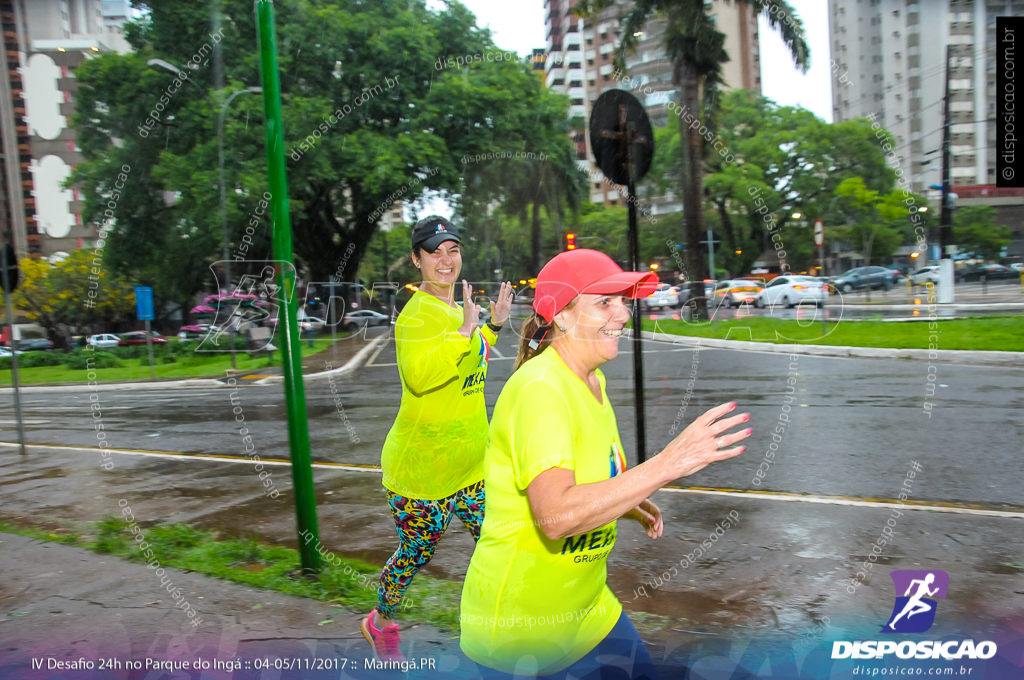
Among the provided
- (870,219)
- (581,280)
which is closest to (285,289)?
(581,280)

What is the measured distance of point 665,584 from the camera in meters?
3.82

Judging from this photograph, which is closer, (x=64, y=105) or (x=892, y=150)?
(x=64, y=105)

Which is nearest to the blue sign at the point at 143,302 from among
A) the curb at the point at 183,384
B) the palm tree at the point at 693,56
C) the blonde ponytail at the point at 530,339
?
the curb at the point at 183,384

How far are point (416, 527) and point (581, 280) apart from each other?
1.49m

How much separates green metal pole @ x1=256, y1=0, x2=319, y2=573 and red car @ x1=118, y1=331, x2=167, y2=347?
9.57 m

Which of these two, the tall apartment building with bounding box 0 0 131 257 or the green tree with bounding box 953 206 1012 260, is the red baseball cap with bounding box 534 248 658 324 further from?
the green tree with bounding box 953 206 1012 260

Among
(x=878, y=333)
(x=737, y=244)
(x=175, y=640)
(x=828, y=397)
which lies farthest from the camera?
(x=737, y=244)

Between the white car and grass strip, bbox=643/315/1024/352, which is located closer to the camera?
grass strip, bbox=643/315/1024/352

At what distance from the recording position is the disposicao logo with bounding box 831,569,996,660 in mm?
2930

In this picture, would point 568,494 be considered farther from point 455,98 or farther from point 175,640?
point 455,98

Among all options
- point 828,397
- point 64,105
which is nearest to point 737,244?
point 828,397

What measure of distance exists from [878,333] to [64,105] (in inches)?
597

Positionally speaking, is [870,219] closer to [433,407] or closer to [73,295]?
[73,295]

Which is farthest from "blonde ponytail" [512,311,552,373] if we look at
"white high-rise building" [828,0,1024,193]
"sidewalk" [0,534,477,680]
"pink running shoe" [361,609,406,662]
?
"white high-rise building" [828,0,1024,193]
